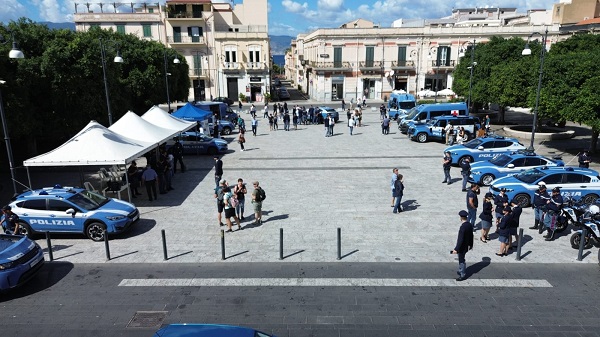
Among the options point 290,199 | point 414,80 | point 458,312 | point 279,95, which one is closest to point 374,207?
point 290,199

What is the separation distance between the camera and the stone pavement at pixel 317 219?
11164 millimetres

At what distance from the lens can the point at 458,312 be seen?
8359mm

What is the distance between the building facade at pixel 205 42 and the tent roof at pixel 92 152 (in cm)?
3727

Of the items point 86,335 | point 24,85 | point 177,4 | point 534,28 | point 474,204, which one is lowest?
point 86,335

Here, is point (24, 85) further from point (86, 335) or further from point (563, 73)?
point (563, 73)

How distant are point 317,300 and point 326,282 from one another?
31.2 inches

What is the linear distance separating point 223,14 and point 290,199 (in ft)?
171

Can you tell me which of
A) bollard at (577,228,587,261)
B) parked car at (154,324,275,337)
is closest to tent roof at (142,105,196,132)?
parked car at (154,324,275,337)

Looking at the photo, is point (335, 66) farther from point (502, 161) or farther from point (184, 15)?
point (502, 161)

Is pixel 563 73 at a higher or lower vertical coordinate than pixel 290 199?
higher

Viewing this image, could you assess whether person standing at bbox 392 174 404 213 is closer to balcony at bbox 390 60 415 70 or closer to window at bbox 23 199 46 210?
window at bbox 23 199 46 210

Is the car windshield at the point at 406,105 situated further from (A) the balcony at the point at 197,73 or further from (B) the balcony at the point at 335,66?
(A) the balcony at the point at 197,73

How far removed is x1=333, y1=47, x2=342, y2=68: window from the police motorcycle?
43612mm

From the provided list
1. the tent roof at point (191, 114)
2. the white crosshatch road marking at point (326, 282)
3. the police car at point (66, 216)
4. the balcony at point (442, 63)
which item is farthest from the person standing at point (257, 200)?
the balcony at point (442, 63)
